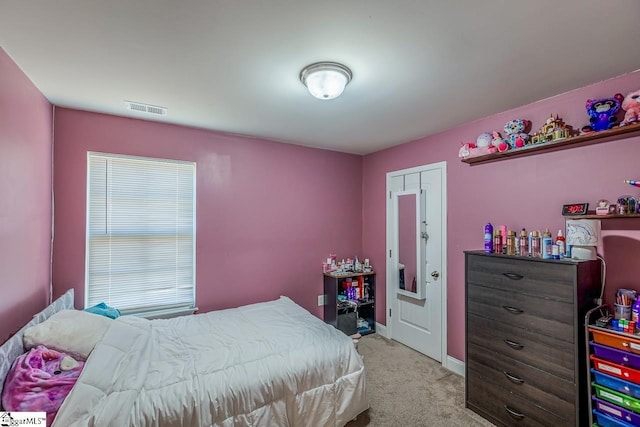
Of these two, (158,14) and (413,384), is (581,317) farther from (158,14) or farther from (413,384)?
(158,14)

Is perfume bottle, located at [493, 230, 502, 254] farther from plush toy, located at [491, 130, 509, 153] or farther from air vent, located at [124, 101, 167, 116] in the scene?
air vent, located at [124, 101, 167, 116]

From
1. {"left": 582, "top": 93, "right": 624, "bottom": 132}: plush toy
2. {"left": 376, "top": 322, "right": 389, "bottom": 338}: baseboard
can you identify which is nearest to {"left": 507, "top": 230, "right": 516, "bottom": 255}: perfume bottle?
{"left": 582, "top": 93, "right": 624, "bottom": 132}: plush toy

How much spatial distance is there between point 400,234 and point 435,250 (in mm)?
549

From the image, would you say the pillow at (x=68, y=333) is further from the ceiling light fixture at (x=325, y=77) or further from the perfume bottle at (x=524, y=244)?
the perfume bottle at (x=524, y=244)

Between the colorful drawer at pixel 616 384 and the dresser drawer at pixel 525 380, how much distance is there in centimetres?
14

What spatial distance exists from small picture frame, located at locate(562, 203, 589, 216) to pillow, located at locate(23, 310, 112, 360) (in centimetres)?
331

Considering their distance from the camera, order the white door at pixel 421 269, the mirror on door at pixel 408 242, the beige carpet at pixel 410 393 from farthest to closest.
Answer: the mirror on door at pixel 408 242 → the white door at pixel 421 269 → the beige carpet at pixel 410 393

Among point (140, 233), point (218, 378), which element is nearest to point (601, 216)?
point (218, 378)

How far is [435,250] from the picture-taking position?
3236mm

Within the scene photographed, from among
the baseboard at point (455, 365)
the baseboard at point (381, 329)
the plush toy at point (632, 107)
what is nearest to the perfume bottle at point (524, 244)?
the plush toy at point (632, 107)

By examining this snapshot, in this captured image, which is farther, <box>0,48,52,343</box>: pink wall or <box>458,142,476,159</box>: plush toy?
<box>458,142,476,159</box>: plush toy

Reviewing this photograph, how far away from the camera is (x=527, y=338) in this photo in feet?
6.64

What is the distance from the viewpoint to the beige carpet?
2.25 metres

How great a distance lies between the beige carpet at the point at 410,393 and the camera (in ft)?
7.38
